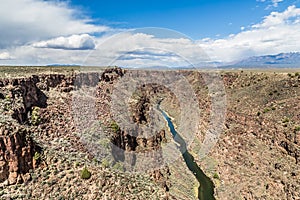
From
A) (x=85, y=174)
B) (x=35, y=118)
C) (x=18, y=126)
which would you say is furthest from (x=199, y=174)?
(x=18, y=126)

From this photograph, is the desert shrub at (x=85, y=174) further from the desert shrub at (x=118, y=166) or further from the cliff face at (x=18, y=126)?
the desert shrub at (x=118, y=166)

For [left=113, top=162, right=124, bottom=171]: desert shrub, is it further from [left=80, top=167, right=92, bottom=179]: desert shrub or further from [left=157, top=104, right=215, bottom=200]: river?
[left=157, top=104, right=215, bottom=200]: river

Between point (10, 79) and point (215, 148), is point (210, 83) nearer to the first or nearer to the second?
point (215, 148)

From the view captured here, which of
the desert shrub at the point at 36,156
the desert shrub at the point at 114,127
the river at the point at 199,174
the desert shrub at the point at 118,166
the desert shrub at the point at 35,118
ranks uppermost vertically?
the desert shrub at the point at 35,118

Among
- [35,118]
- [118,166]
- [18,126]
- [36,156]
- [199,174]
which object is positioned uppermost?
[18,126]

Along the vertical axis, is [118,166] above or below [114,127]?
below

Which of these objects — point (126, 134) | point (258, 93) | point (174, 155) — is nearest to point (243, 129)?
point (174, 155)

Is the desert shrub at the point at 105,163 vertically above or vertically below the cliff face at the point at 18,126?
below

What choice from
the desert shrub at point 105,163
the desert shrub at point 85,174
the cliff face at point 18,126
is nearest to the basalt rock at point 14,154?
the cliff face at point 18,126

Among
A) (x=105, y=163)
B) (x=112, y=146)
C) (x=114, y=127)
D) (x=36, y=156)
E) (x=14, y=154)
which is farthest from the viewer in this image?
(x=114, y=127)

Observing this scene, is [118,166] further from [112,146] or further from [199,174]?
[199,174]

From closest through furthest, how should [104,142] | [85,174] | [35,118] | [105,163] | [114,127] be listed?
[85,174] → [105,163] → [35,118] → [104,142] → [114,127]

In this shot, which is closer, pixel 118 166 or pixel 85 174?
pixel 85 174
